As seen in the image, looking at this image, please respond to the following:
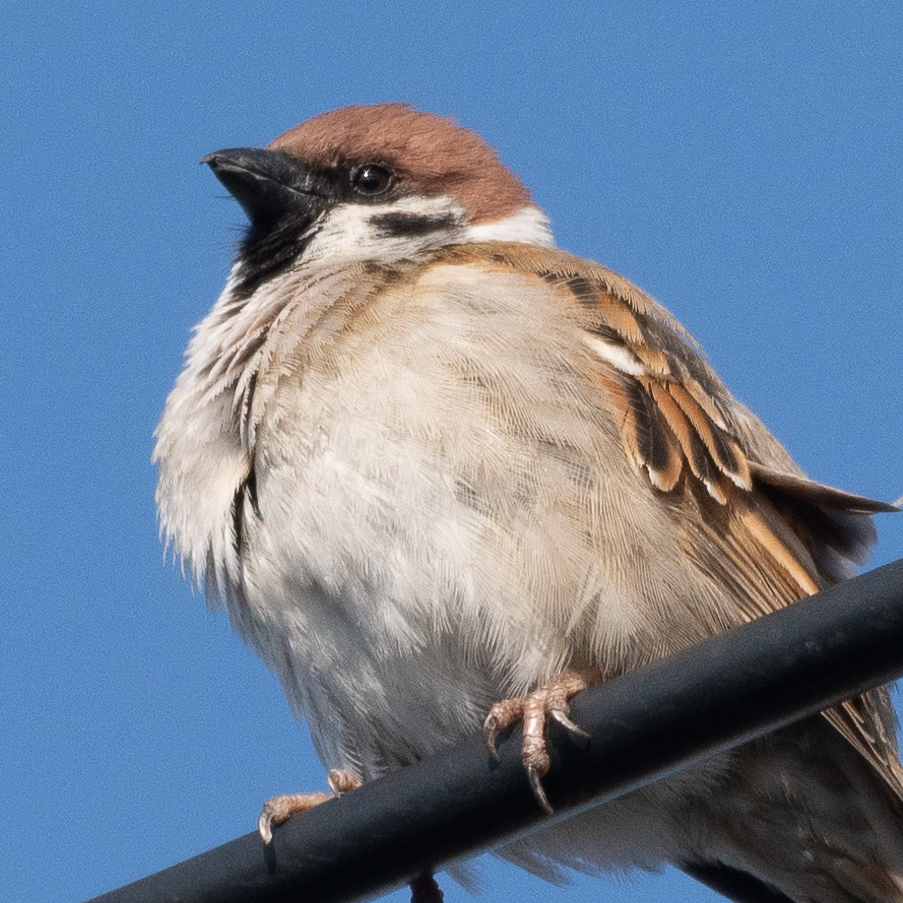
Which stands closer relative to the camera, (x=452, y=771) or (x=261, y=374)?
(x=452, y=771)

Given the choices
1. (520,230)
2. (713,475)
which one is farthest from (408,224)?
(713,475)

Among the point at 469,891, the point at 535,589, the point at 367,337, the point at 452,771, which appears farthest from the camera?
the point at 469,891

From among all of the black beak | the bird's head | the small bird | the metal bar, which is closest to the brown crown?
the bird's head

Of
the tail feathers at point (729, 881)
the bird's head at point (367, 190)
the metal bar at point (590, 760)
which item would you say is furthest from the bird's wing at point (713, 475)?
the metal bar at point (590, 760)

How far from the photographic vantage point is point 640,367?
5.06 metres

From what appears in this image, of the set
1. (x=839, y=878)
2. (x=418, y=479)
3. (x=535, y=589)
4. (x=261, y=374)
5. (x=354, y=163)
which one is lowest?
(x=839, y=878)

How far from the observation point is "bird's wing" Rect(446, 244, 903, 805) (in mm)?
4762

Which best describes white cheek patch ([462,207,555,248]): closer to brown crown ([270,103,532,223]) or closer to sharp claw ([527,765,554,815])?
brown crown ([270,103,532,223])

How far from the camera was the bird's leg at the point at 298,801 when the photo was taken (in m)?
4.29

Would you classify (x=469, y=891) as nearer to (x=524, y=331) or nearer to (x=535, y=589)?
(x=535, y=589)

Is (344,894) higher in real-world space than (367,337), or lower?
lower

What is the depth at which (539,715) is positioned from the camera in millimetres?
3916

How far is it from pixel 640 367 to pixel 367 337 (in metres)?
0.93

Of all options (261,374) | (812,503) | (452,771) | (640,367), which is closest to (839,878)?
(812,503)
